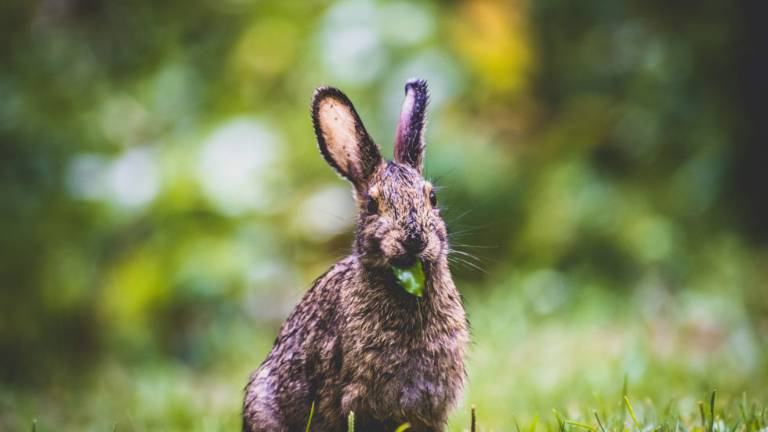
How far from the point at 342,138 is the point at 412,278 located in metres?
0.57

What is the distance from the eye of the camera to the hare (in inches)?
110

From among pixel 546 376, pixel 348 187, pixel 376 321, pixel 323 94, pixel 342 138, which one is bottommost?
pixel 376 321

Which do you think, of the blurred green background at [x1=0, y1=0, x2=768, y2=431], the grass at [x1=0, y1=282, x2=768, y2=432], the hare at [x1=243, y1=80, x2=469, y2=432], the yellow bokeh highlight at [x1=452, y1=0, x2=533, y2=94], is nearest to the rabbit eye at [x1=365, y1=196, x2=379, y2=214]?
the hare at [x1=243, y1=80, x2=469, y2=432]

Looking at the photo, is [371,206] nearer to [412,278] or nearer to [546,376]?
[412,278]

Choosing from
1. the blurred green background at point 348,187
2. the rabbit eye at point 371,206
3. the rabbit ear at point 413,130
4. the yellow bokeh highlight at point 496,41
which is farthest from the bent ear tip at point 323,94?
the yellow bokeh highlight at point 496,41

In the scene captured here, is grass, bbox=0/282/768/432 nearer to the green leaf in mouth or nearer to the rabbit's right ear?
the green leaf in mouth

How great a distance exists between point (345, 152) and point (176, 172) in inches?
161

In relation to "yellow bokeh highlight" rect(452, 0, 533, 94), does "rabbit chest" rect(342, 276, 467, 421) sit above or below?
below

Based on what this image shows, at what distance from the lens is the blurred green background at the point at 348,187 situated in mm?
6246

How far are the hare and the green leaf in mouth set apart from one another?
2cm

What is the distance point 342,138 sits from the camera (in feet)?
9.66

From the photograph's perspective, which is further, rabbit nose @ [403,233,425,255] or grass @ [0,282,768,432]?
grass @ [0,282,768,432]

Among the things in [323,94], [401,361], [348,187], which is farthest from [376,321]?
[348,187]

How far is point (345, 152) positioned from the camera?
2957 millimetres
